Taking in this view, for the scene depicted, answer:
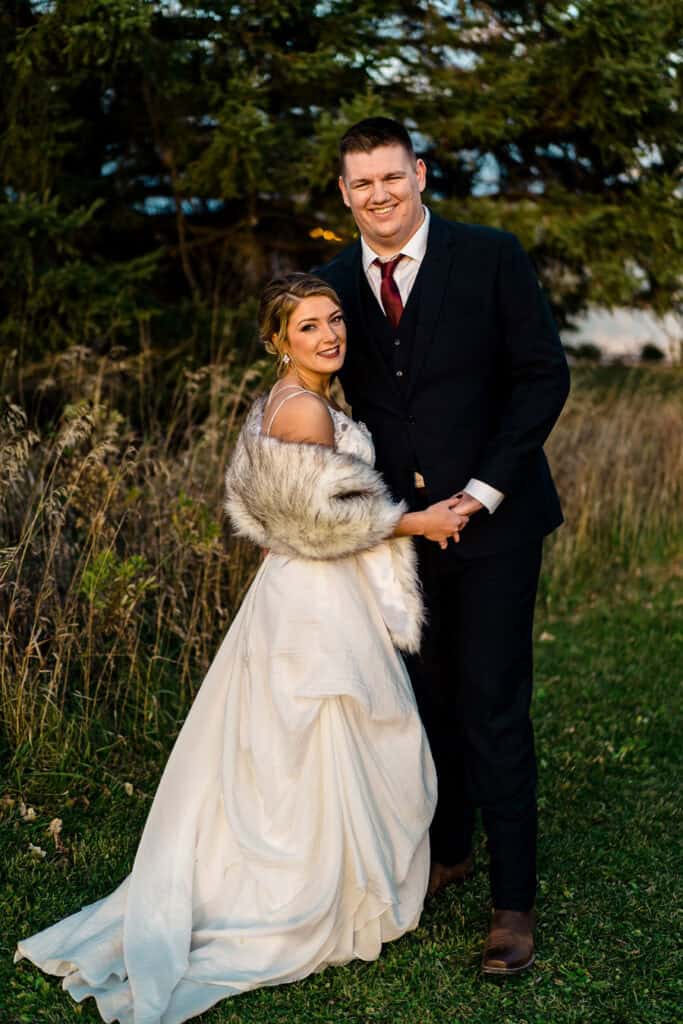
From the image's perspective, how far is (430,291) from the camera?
2.98m

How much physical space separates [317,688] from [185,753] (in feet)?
1.73

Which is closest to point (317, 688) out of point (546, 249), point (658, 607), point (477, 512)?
point (477, 512)

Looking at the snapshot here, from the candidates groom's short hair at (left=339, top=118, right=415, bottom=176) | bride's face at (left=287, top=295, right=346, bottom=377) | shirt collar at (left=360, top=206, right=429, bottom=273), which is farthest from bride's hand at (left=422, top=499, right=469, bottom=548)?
groom's short hair at (left=339, top=118, right=415, bottom=176)

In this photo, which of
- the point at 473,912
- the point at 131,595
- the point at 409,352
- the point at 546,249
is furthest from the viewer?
the point at 546,249

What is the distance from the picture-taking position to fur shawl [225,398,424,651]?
2832 mm

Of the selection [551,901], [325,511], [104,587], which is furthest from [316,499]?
[104,587]

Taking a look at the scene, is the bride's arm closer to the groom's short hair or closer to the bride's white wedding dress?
the bride's white wedding dress

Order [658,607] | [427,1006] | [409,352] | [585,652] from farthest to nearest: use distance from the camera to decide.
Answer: [658,607]
[585,652]
[409,352]
[427,1006]

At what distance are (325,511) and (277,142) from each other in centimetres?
525

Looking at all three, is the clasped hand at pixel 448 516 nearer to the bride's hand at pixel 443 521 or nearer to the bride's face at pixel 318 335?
the bride's hand at pixel 443 521

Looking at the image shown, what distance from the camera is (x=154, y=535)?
4.98m

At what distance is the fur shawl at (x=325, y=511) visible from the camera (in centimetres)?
283

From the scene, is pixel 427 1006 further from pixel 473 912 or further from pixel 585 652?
pixel 585 652

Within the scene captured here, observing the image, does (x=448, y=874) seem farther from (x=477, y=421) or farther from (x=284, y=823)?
(x=477, y=421)
